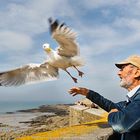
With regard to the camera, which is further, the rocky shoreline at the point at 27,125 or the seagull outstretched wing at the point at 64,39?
the rocky shoreline at the point at 27,125

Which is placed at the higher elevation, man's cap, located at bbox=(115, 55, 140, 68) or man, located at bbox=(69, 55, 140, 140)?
man's cap, located at bbox=(115, 55, 140, 68)

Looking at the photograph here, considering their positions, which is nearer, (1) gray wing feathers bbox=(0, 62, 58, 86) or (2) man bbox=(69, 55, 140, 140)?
(2) man bbox=(69, 55, 140, 140)

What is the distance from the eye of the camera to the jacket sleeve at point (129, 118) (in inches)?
112

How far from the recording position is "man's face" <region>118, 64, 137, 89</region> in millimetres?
3111

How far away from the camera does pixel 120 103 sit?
133 inches

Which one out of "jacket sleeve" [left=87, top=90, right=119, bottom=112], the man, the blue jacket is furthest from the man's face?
"jacket sleeve" [left=87, top=90, right=119, bottom=112]

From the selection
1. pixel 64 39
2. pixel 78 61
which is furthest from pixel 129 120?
pixel 78 61

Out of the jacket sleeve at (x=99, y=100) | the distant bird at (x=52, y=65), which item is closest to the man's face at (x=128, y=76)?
the jacket sleeve at (x=99, y=100)

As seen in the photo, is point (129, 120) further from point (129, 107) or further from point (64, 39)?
point (64, 39)

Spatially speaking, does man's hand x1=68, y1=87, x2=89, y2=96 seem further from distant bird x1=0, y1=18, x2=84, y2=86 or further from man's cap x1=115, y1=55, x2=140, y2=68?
distant bird x1=0, y1=18, x2=84, y2=86

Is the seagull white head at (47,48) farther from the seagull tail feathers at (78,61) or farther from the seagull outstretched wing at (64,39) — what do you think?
the seagull tail feathers at (78,61)

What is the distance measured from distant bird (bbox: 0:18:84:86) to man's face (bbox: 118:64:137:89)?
667 centimetres

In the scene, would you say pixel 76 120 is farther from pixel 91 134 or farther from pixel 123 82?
pixel 123 82

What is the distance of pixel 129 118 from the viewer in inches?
113
